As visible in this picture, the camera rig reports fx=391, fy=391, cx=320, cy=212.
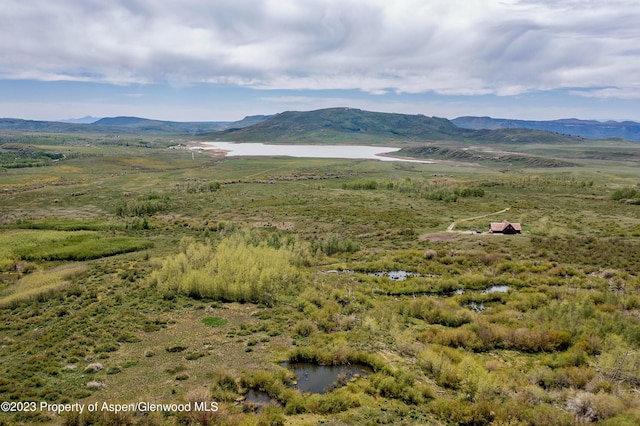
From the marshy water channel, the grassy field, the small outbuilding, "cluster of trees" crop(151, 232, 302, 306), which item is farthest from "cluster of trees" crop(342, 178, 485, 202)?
"cluster of trees" crop(151, 232, 302, 306)

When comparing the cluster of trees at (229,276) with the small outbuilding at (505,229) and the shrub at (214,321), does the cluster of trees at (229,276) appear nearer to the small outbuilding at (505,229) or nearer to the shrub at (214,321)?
the shrub at (214,321)

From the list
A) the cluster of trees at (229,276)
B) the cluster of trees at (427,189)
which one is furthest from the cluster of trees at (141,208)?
the cluster of trees at (427,189)

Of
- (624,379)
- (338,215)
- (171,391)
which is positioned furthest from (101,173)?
(624,379)

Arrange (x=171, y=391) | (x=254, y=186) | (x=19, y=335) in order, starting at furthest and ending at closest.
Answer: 1. (x=254, y=186)
2. (x=19, y=335)
3. (x=171, y=391)

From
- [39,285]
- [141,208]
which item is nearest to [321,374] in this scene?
[39,285]

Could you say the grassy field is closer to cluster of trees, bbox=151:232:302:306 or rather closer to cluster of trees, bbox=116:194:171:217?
cluster of trees, bbox=151:232:302:306

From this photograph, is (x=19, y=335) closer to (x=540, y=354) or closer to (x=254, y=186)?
(x=540, y=354)
